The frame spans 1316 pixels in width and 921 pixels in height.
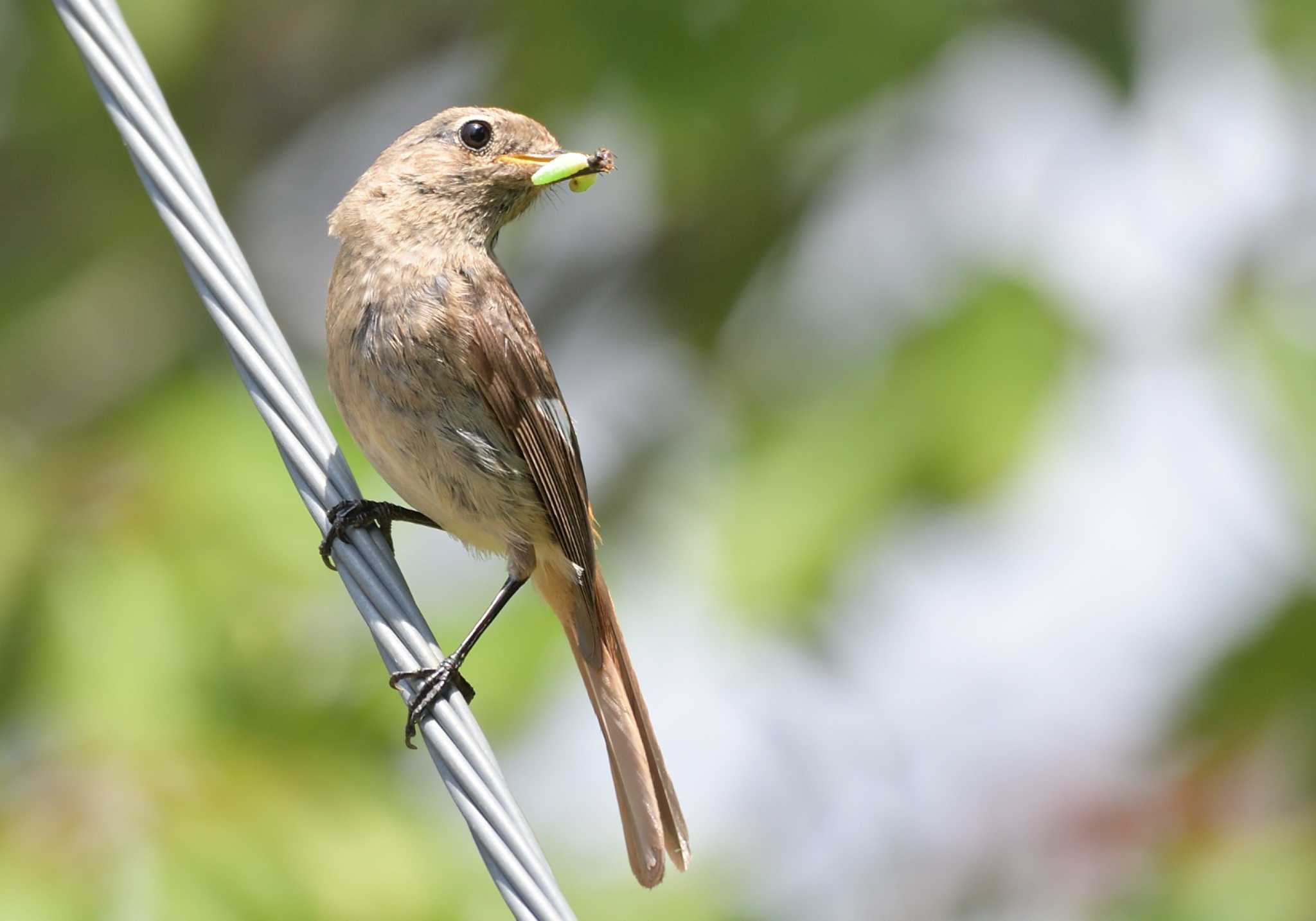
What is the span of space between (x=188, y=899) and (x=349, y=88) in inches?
140

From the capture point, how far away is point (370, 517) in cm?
366

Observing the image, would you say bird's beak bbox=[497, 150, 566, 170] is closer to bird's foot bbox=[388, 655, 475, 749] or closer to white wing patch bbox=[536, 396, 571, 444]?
white wing patch bbox=[536, 396, 571, 444]

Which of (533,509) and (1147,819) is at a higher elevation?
(533,509)

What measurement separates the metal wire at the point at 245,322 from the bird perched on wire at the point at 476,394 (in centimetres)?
73

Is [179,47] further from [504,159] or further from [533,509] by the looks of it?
[533,509]

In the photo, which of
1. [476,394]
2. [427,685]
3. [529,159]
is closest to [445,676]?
[427,685]

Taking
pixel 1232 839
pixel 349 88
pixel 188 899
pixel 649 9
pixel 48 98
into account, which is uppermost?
pixel 349 88

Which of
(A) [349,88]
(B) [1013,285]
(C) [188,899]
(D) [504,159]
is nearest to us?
(C) [188,899]

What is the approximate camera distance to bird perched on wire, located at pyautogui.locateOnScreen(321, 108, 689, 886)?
3.62 metres

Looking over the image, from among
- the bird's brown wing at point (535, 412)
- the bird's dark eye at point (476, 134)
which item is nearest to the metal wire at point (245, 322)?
the bird's brown wing at point (535, 412)

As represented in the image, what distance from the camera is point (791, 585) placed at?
429cm

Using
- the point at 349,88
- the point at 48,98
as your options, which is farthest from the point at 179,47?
the point at 349,88

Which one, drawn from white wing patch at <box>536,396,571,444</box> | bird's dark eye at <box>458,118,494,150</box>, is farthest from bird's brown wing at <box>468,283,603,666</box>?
bird's dark eye at <box>458,118,494,150</box>

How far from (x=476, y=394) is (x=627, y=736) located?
101cm
